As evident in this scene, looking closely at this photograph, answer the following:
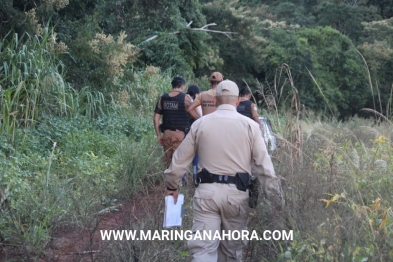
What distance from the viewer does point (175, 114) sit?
855 centimetres

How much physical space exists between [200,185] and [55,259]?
4.89ft

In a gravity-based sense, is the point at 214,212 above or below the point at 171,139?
above

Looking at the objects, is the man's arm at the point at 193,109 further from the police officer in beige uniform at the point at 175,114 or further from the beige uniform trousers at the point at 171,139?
the beige uniform trousers at the point at 171,139

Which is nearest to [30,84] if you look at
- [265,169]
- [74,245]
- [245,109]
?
[245,109]

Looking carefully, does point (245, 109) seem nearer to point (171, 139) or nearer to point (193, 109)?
point (193, 109)

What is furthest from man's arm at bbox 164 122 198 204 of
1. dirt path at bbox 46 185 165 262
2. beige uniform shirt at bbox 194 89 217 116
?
beige uniform shirt at bbox 194 89 217 116

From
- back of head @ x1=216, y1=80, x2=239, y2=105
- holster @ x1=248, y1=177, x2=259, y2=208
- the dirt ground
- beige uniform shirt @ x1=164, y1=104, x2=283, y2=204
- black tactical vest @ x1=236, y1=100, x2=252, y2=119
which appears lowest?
the dirt ground

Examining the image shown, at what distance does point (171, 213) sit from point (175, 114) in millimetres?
3748

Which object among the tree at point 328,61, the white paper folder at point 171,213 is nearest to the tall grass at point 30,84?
the white paper folder at point 171,213

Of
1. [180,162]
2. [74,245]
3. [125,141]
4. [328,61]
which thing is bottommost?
[328,61]

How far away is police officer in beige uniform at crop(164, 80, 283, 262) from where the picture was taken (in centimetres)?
477

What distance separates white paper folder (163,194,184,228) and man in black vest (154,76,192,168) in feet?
11.6

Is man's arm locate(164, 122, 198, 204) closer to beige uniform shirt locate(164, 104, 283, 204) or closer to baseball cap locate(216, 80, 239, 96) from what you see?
beige uniform shirt locate(164, 104, 283, 204)

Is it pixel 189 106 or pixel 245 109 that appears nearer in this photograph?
pixel 189 106
